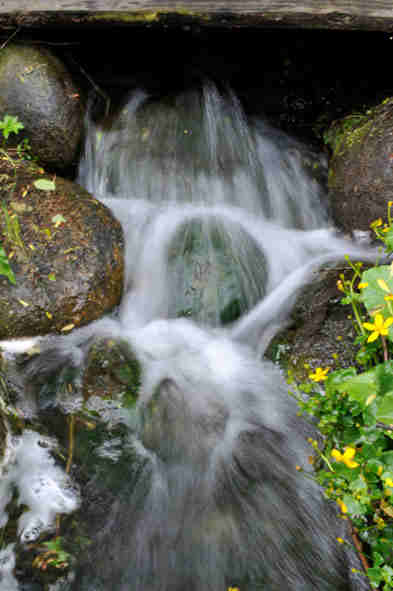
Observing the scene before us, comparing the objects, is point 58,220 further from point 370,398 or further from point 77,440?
point 370,398

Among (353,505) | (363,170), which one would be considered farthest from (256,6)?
(353,505)

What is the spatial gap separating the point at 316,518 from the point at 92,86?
4867 millimetres

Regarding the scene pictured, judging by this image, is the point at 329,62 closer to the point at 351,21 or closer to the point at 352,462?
the point at 351,21

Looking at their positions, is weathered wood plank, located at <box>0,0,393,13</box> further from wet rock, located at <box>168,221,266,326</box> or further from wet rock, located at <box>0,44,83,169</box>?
wet rock, located at <box>168,221,266,326</box>

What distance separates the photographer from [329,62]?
495cm

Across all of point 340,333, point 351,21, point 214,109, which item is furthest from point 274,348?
point 214,109

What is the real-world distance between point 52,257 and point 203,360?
1.39m

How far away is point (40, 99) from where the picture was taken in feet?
13.2

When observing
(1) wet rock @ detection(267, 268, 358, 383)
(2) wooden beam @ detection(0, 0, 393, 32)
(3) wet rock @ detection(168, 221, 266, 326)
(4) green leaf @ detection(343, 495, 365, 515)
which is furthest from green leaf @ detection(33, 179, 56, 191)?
(4) green leaf @ detection(343, 495, 365, 515)

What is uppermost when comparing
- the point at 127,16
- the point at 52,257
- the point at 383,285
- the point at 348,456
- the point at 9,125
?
the point at 127,16

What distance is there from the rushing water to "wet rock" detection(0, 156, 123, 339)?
0.21 metres

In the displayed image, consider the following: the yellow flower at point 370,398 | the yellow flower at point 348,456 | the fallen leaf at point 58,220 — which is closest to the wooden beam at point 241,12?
the fallen leaf at point 58,220

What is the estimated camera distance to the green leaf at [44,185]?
350 centimetres

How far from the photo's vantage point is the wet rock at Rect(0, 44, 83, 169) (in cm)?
397
